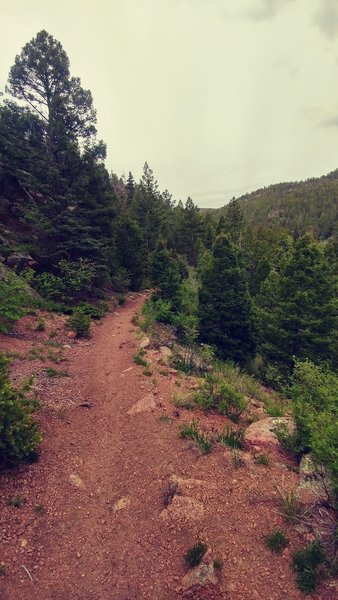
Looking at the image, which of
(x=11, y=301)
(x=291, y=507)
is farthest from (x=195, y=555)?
(x=11, y=301)

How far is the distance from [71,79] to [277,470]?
2764 centimetres

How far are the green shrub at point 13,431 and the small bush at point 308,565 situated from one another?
550cm

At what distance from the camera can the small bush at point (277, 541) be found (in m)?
5.09

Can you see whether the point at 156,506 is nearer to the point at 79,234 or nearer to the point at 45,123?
the point at 79,234

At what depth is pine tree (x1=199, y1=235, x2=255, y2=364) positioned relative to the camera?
20.6 m

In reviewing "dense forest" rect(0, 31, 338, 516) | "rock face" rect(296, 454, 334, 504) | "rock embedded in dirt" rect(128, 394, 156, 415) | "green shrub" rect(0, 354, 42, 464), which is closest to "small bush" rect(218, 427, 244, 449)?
"rock face" rect(296, 454, 334, 504)

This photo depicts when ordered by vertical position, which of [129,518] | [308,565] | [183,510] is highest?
[308,565]

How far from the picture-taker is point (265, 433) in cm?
803


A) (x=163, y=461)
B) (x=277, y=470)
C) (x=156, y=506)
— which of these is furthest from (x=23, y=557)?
(x=277, y=470)

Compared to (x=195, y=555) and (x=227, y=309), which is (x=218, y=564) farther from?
(x=227, y=309)

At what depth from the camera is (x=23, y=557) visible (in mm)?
4984

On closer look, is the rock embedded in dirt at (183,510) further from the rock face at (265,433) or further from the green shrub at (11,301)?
the green shrub at (11,301)

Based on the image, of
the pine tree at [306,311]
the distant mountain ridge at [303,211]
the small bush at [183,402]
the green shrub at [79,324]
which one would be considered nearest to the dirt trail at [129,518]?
the small bush at [183,402]

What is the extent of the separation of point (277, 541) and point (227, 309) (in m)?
16.0
